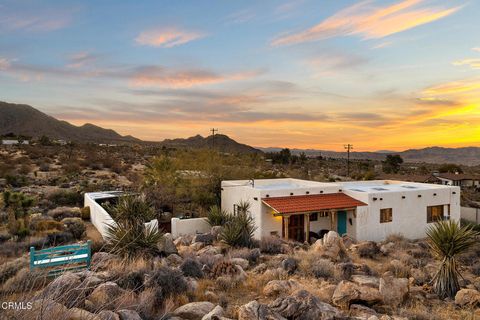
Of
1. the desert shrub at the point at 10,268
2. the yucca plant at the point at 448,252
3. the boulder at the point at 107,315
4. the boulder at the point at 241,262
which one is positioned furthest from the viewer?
the boulder at the point at 241,262

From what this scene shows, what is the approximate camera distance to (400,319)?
301 inches

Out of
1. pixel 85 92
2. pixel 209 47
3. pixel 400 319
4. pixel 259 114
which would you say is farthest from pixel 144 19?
pixel 259 114

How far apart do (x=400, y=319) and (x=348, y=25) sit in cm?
1942

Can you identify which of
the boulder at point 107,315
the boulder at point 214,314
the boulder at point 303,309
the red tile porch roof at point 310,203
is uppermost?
the boulder at point 107,315

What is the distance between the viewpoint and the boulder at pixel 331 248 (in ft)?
48.4

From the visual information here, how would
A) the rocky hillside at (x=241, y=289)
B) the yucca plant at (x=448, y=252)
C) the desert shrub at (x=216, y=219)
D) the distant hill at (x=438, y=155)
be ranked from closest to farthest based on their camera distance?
the rocky hillside at (x=241, y=289)
the yucca plant at (x=448, y=252)
the desert shrub at (x=216, y=219)
the distant hill at (x=438, y=155)

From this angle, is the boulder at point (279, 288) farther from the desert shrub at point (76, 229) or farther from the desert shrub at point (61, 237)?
the desert shrub at point (76, 229)

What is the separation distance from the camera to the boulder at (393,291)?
942 centimetres

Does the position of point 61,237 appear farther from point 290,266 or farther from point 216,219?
point 290,266

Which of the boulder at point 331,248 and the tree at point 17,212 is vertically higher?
the tree at point 17,212

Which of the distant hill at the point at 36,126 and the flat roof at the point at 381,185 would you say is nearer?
the flat roof at the point at 381,185

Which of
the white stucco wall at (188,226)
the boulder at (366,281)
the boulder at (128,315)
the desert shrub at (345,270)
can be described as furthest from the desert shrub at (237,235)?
the boulder at (128,315)

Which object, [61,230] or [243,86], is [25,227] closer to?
[61,230]

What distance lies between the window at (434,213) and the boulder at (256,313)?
20.9 metres
